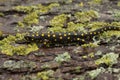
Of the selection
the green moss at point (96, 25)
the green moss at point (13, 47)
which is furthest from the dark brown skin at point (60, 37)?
the green moss at point (96, 25)

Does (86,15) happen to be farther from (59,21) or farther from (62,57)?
(62,57)

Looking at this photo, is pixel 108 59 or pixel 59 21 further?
pixel 59 21

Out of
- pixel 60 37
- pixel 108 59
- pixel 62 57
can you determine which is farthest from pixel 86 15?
pixel 108 59

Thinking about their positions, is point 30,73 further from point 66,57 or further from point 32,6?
point 32,6

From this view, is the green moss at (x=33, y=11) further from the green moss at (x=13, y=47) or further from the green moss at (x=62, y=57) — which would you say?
the green moss at (x=62, y=57)

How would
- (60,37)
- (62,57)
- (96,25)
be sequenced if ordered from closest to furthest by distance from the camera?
(62,57)
(60,37)
(96,25)

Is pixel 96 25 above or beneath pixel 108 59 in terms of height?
above
